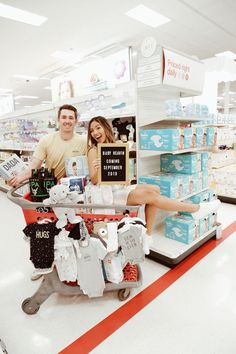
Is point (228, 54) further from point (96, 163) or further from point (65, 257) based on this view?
point (65, 257)

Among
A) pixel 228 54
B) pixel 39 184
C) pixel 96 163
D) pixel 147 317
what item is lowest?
pixel 147 317

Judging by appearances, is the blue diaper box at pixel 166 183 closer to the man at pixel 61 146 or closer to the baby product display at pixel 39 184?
the man at pixel 61 146

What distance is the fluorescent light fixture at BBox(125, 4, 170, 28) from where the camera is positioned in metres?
5.21

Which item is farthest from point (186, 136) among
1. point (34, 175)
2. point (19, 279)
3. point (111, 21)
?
point (111, 21)

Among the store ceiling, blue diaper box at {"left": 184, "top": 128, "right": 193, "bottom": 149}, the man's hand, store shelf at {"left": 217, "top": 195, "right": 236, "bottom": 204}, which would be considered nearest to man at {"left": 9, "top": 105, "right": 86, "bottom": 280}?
the man's hand

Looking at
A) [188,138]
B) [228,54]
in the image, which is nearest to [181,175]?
[188,138]

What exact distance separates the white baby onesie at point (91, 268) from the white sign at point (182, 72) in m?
1.70

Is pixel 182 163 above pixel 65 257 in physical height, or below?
above

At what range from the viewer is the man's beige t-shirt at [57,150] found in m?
2.46

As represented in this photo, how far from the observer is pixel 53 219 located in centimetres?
185

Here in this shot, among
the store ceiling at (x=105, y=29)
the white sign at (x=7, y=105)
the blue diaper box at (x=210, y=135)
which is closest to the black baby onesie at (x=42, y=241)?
the blue diaper box at (x=210, y=135)

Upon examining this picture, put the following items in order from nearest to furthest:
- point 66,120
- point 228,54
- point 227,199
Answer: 1. point 66,120
2. point 227,199
3. point 228,54

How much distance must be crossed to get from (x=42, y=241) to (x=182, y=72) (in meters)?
2.25

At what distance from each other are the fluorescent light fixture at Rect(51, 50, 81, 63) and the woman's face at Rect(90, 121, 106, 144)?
21.6 ft
